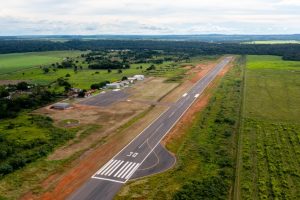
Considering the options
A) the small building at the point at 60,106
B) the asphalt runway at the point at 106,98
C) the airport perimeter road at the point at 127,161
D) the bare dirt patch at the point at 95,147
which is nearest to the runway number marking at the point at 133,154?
the airport perimeter road at the point at 127,161

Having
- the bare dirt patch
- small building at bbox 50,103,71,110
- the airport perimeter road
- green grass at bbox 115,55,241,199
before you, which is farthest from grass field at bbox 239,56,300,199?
small building at bbox 50,103,71,110

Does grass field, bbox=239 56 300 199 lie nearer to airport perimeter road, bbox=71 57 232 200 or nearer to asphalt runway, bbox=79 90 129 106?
airport perimeter road, bbox=71 57 232 200

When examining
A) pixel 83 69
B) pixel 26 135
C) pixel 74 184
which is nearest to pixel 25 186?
pixel 74 184

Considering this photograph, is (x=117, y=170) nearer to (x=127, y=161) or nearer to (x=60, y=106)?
(x=127, y=161)

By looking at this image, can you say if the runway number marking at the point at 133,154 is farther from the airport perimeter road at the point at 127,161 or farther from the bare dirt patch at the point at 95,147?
the bare dirt patch at the point at 95,147

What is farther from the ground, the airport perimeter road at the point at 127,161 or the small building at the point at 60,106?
the small building at the point at 60,106

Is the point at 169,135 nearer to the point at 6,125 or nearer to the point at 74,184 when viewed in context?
the point at 74,184
